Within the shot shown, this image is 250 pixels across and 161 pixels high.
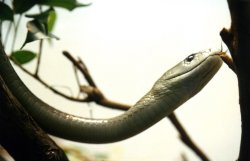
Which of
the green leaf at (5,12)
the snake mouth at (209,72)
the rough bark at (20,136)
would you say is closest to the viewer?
the rough bark at (20,136)

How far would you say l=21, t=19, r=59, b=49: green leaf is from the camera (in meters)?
1.59

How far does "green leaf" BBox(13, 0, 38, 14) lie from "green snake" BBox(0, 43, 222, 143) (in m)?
0.25

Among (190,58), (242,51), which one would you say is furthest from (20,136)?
(190,58)

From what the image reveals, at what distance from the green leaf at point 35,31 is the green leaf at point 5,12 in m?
0.12

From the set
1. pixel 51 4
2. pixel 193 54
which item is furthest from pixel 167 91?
pixel 51 4

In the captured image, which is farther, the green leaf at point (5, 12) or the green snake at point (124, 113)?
the green leaf at point (5, 12)

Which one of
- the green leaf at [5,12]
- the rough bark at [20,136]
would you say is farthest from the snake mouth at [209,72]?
the green leaf at [5,12]

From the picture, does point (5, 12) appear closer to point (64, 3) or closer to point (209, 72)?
point (64, 3)

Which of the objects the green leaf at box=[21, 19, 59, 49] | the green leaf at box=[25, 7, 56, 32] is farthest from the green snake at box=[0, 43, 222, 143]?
the green leaf at box=[25, 7, 56, 32]

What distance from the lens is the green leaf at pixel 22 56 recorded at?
5.96 feet

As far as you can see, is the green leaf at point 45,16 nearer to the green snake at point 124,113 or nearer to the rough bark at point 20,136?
the green snake at point 124,113

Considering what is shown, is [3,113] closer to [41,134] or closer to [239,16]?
[41,134]

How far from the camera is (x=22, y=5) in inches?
68.9

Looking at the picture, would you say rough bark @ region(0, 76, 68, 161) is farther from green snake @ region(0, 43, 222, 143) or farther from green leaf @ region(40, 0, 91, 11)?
green leaf @ region(40, 0, 91, 11)
